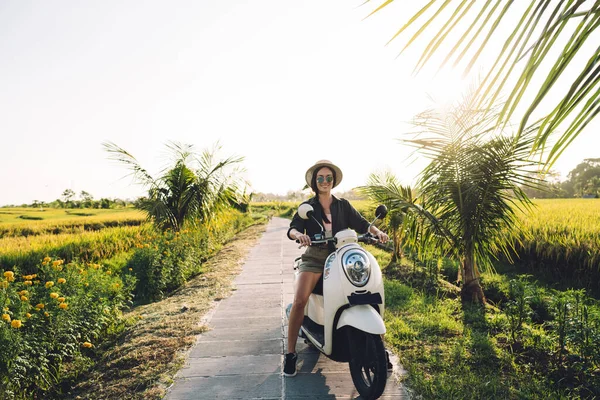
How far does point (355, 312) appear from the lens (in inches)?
112

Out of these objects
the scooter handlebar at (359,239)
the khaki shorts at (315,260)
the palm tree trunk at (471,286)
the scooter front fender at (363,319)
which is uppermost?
the scooter handlebar at (359,239)

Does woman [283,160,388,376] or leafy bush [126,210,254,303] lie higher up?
woman [283,160,388,376]

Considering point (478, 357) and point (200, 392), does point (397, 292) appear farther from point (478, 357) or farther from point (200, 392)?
point (200, 392)

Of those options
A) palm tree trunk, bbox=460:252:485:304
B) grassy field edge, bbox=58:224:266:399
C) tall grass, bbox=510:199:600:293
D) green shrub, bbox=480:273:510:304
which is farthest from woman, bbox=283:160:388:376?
green shrub, bbox=480:273:510:304

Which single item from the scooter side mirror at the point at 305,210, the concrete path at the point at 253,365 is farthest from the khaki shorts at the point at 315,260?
the concrete path at the point at 253,365

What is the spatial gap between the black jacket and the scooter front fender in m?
0.86

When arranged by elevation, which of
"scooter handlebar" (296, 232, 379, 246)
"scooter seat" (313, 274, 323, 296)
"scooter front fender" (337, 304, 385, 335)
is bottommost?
"scooter front fender" (337, 304, 385, 335)

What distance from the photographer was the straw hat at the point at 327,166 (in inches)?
141

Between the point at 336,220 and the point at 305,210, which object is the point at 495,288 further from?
the point at 305,210

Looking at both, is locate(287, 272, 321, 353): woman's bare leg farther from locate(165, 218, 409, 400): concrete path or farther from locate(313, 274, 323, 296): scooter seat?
locate(165, 218, 409, 400): concrete path

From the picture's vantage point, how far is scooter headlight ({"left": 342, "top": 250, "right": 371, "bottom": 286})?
9.52 ft

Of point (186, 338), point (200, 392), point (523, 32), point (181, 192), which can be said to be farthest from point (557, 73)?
point (181, 192)

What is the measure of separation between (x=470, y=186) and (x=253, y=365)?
3455mm

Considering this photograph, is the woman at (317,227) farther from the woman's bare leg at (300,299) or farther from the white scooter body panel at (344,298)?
the white scooter body panel at (344,298)
